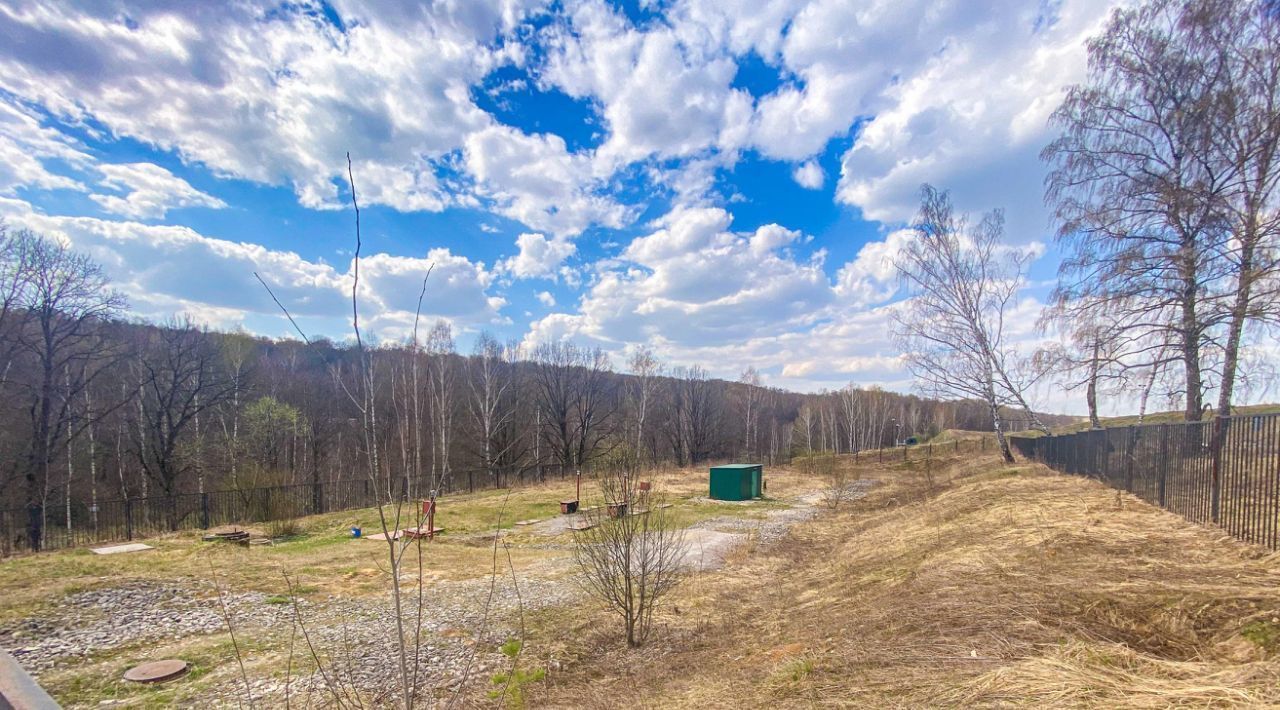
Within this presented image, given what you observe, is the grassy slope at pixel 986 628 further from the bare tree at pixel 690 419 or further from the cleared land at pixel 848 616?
the bare tree at pixel 690 419

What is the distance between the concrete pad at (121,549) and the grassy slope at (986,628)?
10.5m

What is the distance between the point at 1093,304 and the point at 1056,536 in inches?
344

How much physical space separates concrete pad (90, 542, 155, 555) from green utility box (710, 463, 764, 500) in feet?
57.7

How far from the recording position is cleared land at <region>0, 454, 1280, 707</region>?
344cm

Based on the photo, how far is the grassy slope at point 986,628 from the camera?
10.4 feet

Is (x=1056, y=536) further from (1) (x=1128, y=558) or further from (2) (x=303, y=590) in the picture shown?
(2) (x=303, y=590)

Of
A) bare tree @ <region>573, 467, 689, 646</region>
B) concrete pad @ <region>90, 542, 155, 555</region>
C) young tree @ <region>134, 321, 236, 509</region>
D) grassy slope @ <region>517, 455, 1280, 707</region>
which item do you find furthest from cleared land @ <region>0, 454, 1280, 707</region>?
young tree @ <region>134, 321, 236, 509</region>

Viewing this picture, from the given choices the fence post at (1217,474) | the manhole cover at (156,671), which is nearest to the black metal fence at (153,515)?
the manhole cover at (156,671)

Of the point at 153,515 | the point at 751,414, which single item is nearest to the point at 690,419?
the point at 751,414

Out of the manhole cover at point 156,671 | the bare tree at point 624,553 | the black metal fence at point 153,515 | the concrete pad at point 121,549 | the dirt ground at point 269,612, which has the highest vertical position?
the bare tree at point 624,553

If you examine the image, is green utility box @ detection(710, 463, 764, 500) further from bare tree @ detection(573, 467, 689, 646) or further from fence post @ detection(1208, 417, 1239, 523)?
fence post @ detection(1208, 417, 1239, 523)

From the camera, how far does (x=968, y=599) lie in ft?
16.3

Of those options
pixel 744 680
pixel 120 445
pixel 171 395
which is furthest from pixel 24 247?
pixel 744 680

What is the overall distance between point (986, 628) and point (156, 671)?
7726mm
